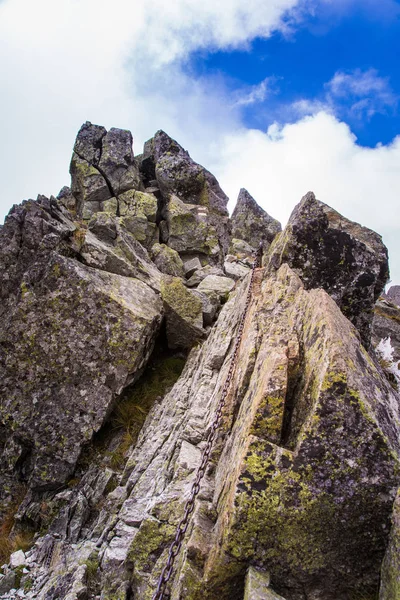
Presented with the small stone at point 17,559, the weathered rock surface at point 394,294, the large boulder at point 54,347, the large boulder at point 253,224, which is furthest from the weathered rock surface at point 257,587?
the weathered rock surface at point 394,294

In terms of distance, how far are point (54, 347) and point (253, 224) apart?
105 feet

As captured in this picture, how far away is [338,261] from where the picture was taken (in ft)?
32.0

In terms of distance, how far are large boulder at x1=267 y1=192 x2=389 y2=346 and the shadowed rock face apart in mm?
40

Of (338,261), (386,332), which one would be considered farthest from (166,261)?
(386,332)

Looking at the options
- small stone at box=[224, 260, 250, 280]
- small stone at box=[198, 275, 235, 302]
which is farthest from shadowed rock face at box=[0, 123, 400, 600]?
small stone at box=[224, 260, 250, 280]

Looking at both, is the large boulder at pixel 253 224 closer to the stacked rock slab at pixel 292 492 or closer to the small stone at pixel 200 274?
the small stone at pixel 200 274

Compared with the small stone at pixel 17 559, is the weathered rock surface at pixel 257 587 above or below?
above

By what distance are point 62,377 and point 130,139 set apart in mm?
25785

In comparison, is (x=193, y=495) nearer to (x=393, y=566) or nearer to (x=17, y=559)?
(x=393, y=566)

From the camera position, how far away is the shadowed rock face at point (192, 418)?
13.8 ft

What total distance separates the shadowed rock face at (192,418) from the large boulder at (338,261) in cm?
4

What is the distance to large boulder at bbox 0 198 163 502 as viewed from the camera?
11070mm

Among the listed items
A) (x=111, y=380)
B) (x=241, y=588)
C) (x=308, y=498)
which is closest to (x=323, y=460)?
(x=308, y=498)

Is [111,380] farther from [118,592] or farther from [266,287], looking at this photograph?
[118,592]
